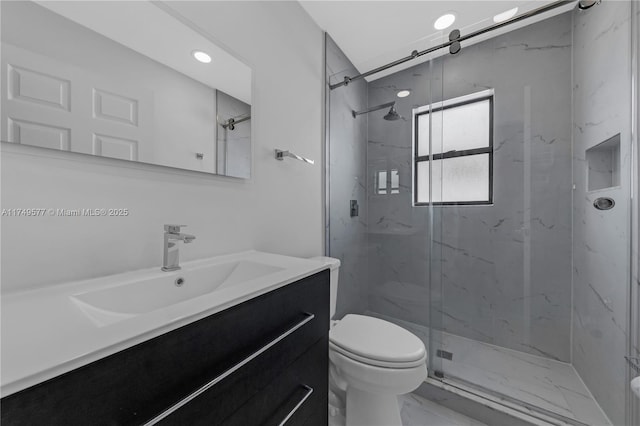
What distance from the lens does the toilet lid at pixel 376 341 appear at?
40.4 inches

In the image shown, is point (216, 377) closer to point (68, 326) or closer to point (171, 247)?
point (68, 326)

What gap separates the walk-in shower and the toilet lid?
555mm

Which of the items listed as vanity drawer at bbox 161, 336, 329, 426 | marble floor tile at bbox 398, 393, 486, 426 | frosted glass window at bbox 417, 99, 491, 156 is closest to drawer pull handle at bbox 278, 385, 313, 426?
vanity drawer at bbox 161, 336, 329, 426

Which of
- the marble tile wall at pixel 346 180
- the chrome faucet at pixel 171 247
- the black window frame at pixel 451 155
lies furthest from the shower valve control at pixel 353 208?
the chrome faucet at pixel 171 247

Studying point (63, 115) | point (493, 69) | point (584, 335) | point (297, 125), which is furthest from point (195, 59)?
point (584, 335)

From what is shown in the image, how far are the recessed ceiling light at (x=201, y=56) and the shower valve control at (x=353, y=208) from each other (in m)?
1.31

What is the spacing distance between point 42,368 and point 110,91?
775 mm

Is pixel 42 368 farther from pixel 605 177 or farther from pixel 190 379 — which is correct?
pixel 605 177

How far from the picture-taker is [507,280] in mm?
1768

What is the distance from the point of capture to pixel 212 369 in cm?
50

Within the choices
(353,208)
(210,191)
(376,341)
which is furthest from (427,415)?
(210,191)

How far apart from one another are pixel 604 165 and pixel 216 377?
6.82ft

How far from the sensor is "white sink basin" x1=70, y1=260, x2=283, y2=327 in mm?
586

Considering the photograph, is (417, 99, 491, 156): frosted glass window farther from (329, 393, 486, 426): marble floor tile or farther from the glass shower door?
(329, 393, 486, 426): marble floor tile
